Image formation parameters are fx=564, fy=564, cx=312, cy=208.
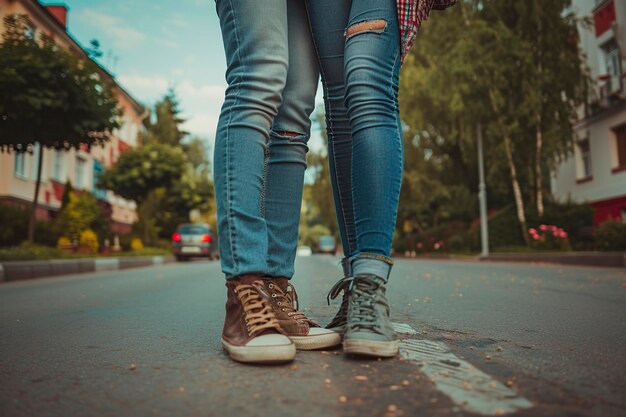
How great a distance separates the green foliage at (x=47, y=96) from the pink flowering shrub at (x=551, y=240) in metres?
11.6

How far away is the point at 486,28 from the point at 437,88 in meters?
2.40

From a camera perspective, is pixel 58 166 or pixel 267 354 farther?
pixel 58 166

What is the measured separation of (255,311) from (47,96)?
405 inches

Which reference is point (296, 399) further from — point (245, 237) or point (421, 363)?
point (245, 237)

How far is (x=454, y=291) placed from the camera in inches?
175

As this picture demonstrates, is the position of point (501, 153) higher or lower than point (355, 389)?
higher

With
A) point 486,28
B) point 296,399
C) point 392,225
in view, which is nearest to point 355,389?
point 296,399

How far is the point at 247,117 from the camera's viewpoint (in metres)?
1.90

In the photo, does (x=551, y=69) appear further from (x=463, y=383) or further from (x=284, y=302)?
(x=463, y=383)

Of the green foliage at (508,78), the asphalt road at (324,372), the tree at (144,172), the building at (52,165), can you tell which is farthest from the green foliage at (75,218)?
the asphalt road at (324,372)

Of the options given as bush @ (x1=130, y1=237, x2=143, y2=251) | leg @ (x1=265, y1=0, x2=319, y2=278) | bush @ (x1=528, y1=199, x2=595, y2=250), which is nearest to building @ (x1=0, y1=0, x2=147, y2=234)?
bush @ (x1=130, y1=237, x2=143, y2=251)

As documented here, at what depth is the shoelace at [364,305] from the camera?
5.62 ft

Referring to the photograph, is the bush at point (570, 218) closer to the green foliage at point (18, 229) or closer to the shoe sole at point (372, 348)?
the green foliage at point (18, 229)

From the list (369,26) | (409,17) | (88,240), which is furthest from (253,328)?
(88,240)
